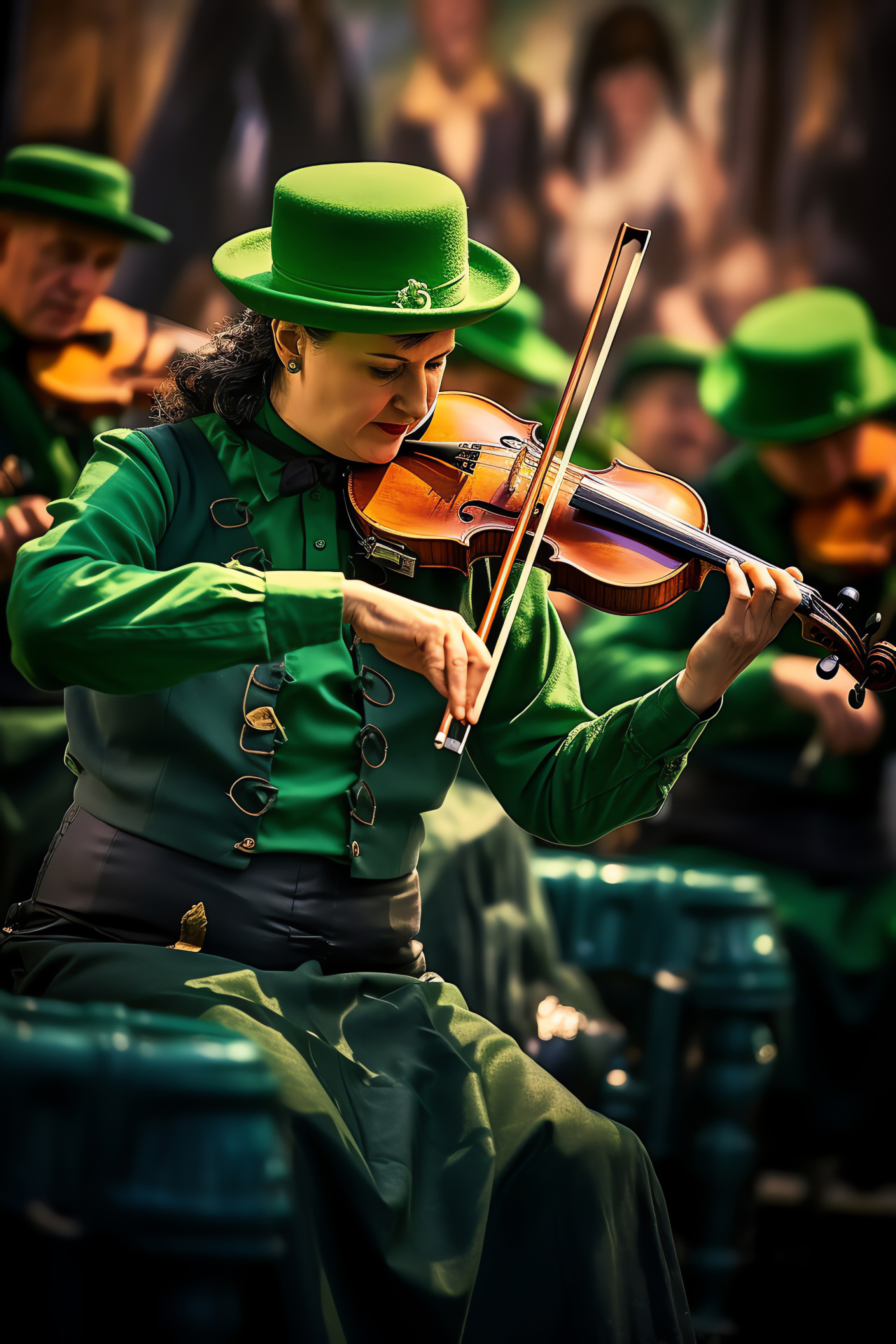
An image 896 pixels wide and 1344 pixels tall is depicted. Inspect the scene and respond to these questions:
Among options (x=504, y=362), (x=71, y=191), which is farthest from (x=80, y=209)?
(x=504, y=362)

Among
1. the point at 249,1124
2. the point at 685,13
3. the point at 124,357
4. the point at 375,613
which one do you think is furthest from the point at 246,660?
the point at 685,13

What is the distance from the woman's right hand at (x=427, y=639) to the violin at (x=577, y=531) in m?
0.18

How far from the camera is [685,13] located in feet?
14.8

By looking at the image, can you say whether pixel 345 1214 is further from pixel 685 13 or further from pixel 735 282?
pixel 685 13

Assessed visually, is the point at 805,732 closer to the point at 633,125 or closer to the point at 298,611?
the point at 633,125

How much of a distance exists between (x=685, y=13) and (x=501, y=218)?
32.4 inches

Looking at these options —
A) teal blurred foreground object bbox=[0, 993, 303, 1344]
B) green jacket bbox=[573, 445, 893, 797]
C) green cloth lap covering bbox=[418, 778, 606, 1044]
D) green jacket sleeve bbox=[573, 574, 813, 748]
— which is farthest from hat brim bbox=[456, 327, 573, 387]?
teal blurred foreground object bbox=[0, 993, 303, 1344]

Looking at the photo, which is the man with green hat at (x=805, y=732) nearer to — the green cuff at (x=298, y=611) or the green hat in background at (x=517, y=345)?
the green hat in background at (x=517, y=345)

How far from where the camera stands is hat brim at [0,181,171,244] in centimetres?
296

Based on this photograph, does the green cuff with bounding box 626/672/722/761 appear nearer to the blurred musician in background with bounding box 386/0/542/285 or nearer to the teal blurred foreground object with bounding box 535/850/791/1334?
the teal blurred foreground object with bounding box 535/850/791/1334

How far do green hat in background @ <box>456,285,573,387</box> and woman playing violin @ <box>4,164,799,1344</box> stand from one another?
1.99 meters

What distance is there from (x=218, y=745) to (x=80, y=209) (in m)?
1.98

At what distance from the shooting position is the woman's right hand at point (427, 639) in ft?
4.08

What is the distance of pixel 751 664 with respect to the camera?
3.29 meters
